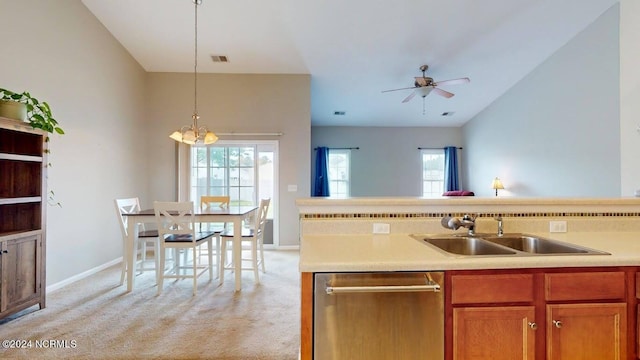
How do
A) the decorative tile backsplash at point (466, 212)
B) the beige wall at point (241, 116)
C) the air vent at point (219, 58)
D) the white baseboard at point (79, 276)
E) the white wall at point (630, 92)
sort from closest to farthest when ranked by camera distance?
1. the decorative tile backsplash at point (466, 212)
2. the white wall at point (630, 92)
3. the white baseboard at point (79, 276)
4. the air vent at point (219, 58)
5. the beige wall at point (241, 116)

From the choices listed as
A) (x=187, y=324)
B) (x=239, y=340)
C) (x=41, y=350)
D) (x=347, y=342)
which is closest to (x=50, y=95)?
(x=41, y=350)

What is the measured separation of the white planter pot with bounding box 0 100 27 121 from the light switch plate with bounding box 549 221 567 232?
12.8ft

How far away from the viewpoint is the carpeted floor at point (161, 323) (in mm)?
2062

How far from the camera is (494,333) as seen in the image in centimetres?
127

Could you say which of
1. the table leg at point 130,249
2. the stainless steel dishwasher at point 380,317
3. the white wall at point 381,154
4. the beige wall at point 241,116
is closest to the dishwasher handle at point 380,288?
the stainless steel dishwasher at point 380,317

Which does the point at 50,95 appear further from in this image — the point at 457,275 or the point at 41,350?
the point at 457,275

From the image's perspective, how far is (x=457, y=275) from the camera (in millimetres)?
1267

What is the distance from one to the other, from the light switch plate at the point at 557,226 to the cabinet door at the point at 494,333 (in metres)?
0.84

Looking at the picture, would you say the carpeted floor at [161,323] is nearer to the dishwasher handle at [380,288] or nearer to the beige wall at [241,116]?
the dishwasher handle at [380,288]

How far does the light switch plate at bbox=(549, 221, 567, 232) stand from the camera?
1.88 metres

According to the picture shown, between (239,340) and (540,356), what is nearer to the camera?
(540,356)

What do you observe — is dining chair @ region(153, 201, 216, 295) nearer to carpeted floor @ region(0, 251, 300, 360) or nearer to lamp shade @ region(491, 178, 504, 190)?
carpeted floor @ region(0, 251, 300, 360)

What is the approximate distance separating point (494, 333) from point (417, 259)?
1.43ft

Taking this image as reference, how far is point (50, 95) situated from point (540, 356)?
4.51 meters
